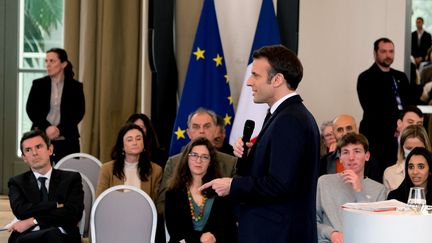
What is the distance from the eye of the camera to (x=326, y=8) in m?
8.43

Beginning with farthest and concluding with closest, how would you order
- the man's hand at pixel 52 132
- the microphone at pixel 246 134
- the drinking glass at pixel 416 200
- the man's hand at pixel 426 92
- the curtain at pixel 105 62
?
the man's hand at pixel 426 92 < the curtain at pixel 105 62 < the man's hand at pixel 52 132 < the drinking glass at pixel 416 200 < the microphone at pixel 246 134

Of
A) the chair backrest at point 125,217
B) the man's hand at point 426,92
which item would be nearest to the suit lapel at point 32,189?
the chair backrest at point 125,217

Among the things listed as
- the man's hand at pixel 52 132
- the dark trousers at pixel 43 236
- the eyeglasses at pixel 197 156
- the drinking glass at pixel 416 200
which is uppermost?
the man's hand at pixel 52 132

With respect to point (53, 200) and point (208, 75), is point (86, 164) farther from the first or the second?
point (208, 75)

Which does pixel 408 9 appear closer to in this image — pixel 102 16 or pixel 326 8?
pixel 326 8

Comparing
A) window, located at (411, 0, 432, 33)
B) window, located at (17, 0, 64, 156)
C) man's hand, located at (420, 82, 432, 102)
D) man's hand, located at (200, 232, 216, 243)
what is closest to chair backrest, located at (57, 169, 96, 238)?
man's hand, located at (200, 232, 216, 243)

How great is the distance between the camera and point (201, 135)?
6.16 metres

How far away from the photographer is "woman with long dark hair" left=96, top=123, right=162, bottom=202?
19.6 ft

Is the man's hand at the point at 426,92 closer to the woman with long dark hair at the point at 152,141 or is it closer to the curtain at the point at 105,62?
the curtain at the point at 105,62

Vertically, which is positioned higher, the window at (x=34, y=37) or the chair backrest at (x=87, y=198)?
the window at (x=34, y=37)

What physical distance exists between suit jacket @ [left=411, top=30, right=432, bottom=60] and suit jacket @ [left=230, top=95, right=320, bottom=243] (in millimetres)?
7355

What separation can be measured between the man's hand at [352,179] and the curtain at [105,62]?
3240 mm

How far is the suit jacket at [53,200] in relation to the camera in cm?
552

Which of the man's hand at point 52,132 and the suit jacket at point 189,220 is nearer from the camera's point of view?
the suit jacket at point 189,220
